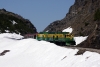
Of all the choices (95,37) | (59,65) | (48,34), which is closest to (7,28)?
(48,34)

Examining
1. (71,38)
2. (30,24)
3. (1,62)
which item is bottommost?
(1,62)

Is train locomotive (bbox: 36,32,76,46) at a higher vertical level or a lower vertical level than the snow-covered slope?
higher

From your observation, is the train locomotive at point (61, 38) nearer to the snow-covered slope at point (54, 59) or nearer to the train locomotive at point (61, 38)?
the train locomotive at point (61, 38)

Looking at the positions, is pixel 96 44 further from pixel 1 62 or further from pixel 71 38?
pixel 1 62

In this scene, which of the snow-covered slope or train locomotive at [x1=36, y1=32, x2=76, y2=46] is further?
train locomotive at [x1=36, y1=32, x2=76, y2=46]

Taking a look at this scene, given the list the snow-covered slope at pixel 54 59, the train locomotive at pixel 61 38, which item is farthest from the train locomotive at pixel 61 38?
the snow-covered slope at pixel 54 59

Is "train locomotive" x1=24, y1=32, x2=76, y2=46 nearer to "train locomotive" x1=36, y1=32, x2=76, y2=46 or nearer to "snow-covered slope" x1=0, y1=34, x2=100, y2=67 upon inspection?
"train locomotive" x1=36, y1=32, x2=76, y2=46

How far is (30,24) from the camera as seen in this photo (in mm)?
171500

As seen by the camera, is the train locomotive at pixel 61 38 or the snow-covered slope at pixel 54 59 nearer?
the snow-covered slope at pixel 54 59

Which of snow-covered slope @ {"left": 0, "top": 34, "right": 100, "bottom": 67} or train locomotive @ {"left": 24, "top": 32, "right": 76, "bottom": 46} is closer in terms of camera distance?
snow-covered slope @ {"left": 0, "top": 34, "right": 100, "bottom": 67}

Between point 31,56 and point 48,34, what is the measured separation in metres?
16.7

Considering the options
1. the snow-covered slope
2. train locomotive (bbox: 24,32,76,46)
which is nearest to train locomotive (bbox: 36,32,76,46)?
train locomotive (bbox: 24,32,76,46)

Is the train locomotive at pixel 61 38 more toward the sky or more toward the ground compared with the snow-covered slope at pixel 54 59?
more toward the sky

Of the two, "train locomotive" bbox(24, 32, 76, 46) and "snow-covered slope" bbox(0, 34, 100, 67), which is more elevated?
"train locomotive" bbox(24, 32, 76, 46)
